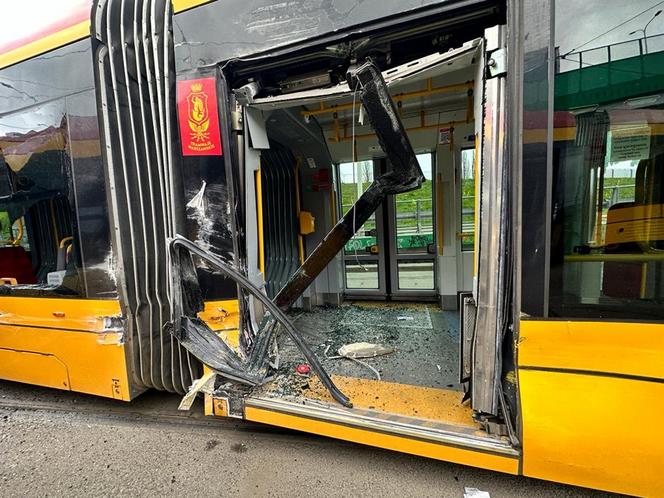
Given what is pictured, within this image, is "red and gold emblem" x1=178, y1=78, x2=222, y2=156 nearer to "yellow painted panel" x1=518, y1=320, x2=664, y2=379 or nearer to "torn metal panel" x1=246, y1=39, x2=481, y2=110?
"torn metal panel" x1=246, y1=39, x2=481, y2=110

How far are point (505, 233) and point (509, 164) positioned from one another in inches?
13.5

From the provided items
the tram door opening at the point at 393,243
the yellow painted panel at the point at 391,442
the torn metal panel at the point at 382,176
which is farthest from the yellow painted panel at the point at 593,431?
the tram door opening at the point at 393,243

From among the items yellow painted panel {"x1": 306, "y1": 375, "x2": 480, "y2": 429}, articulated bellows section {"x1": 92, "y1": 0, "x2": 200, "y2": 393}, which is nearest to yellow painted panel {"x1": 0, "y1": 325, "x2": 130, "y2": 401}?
articulated bellows section {"x1": 92, "y1": 0, "x2": 200, "y2": 393}

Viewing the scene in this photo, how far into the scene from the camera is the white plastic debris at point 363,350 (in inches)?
114

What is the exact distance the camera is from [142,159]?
7.28ft

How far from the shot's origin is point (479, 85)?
169cm

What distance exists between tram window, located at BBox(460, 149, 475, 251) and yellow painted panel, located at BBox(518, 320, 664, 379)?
2883 millimetres

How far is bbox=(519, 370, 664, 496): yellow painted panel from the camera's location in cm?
139

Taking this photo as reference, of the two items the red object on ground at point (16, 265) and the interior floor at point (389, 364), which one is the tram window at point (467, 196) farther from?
the red object on ground at point (16, 265)

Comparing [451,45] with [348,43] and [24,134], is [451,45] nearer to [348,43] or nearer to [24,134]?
[348,43]

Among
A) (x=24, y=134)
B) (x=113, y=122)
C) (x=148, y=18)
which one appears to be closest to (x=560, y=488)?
(x=113, y=122)

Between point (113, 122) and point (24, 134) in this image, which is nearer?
point (113, 122)

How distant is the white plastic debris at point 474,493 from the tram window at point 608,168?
1075 mm

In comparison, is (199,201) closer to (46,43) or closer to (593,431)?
(46,43)
